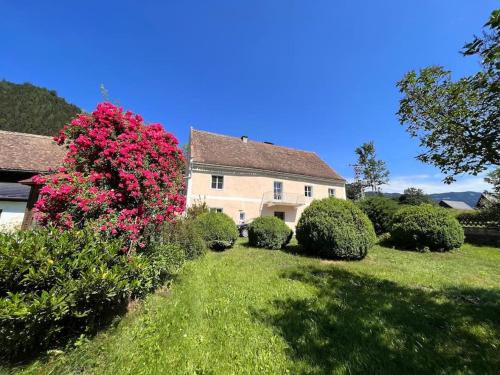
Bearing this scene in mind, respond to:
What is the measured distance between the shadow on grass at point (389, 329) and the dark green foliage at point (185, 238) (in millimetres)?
3767

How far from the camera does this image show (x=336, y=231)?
309 inches

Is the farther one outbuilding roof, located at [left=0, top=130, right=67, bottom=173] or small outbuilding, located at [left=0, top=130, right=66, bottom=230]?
outbuilding roof, located at [left=0, top=130, right=67, bottom=173]

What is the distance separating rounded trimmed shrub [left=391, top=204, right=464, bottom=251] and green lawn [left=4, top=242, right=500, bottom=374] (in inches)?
183

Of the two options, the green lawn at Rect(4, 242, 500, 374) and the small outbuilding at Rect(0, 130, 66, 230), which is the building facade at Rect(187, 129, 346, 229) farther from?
the green lawn at Rect(4, 242, 500, 374)

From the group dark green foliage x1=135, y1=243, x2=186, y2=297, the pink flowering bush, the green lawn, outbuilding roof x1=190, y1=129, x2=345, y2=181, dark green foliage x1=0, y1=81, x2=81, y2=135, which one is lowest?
the green lawn

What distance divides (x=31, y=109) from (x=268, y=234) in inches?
1549

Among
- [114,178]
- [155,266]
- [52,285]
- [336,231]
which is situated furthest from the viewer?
[336,231]

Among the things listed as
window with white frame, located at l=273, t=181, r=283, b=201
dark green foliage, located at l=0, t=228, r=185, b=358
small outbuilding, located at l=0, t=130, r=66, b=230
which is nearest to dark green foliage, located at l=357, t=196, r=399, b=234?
window with white frame, located at l=273, t=181, r=283, b=201

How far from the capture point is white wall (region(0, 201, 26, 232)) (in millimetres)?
10328

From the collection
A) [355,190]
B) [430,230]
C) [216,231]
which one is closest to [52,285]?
[216,231]

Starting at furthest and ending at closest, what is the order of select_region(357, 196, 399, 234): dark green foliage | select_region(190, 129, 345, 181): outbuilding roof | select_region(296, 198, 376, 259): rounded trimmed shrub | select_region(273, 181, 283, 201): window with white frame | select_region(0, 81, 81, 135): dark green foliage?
select_region(0, 81, 81, 135): dark green foliage
select_region(273, 181, 283, 201): window with white frame
select_region(190, 129, 345, 181): outbuilding roof
select_region(357, 196, 399, 234): dark green foliage
select_region(296, 198, 376, 259): rounded trimmed shrub

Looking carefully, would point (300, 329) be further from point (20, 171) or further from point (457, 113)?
point (20, 171)

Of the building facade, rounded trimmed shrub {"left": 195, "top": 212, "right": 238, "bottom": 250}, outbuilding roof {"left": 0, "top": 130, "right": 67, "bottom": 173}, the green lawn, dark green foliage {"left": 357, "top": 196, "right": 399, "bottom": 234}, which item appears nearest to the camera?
the green lawn

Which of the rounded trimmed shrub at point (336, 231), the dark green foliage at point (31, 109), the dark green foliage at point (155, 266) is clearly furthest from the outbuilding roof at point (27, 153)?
the dark green foliage at point (31, 109)
